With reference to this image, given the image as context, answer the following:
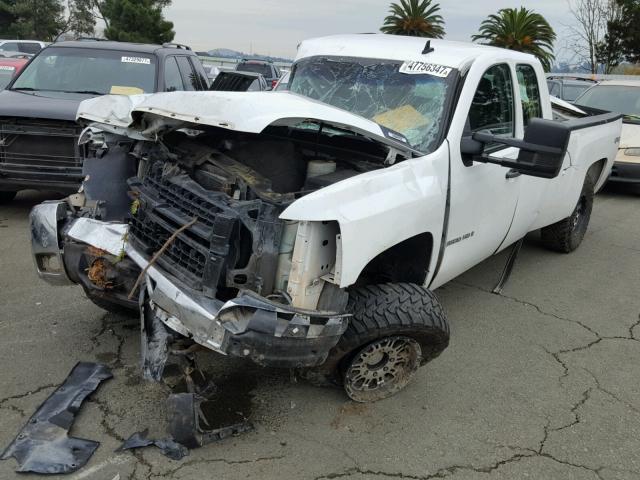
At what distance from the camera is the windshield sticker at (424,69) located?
381 centimetres

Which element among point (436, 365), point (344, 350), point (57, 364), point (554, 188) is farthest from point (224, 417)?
point (554, 188)

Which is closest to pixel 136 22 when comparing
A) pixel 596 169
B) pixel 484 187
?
pixel 596 169

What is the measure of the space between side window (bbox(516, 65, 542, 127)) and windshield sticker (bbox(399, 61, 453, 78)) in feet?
3.07

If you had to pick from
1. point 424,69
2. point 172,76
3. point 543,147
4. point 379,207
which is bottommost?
point 379,207

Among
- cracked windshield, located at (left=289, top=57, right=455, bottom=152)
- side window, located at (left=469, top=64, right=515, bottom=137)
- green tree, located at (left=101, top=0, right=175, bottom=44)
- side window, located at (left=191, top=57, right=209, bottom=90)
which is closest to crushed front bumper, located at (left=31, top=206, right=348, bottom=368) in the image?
cracked windshield, located at (left=289, top=57, right=455, bottom=152)

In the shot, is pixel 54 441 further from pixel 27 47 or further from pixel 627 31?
pixel 627 31

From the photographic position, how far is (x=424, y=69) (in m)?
3.87

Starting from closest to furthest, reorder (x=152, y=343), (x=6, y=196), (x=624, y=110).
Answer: (x=152, y=343) < (x=6, y=196) < (x=624, y=110)

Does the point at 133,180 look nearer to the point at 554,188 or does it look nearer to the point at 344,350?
the point at 344,350

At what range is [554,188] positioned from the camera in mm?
5051

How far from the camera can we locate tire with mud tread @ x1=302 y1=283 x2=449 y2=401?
3.02 metres

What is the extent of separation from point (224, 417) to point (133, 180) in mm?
1503

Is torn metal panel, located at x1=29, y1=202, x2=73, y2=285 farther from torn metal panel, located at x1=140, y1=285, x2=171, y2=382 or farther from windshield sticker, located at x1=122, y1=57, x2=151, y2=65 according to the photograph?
windshield sticker, located at x1=122, y1=57, x2=151, y2=65

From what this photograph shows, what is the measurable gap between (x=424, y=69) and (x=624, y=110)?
25.9 ft
